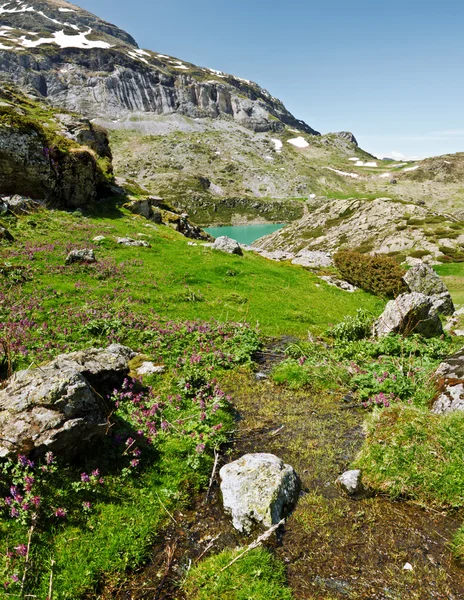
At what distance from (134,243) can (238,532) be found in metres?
28.1

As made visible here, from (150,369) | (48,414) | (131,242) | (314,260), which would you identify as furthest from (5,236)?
(314,260)

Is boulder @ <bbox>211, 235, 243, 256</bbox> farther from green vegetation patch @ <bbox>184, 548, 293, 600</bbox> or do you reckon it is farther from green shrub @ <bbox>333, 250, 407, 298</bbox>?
green vegetation patch @ <bbox>184, 548, 293, 600</bbox>

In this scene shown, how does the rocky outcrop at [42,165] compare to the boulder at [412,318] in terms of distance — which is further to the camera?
the rocky outcrop at [42,165]

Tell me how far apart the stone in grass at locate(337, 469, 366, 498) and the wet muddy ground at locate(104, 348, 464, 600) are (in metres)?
0.15

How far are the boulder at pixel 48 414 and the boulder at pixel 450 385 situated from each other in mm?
9314

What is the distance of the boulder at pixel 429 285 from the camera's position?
23.5 metres

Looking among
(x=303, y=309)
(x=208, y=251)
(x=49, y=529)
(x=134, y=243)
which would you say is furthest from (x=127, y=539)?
(x=208, y=251)

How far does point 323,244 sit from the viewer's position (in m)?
82.4

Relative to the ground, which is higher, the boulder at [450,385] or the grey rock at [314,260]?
the boulder at [450,385]

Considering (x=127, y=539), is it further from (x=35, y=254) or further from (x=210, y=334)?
(x=35, y=254)

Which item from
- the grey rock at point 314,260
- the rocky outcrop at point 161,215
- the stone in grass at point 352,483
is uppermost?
the rocky outcrop at point 161,215

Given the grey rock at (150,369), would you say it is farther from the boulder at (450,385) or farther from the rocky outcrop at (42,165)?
the rocky outcrop at (42,165)

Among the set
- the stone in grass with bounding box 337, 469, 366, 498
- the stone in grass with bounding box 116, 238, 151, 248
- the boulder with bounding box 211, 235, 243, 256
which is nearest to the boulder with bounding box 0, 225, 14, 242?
the stone in grass with bounding box 116, 238, 151, 248

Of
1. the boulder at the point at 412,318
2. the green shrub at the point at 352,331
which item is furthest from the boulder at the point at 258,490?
the boulder at the point at 412,318
